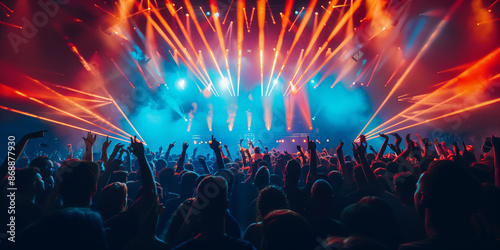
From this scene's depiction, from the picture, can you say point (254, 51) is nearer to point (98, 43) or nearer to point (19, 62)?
point (98, 43)

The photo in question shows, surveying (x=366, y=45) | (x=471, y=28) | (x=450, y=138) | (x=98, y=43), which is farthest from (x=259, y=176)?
(x=450, y=138)

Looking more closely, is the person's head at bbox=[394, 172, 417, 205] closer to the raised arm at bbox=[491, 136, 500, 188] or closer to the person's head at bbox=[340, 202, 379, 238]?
the raised arm at bbox=[491, 136, 500, 188]

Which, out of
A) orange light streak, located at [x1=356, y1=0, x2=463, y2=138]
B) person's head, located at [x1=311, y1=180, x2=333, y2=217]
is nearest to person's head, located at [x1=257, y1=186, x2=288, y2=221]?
Answer: person's head, located at [x1=311, y1=180, x2=333, y2=217]

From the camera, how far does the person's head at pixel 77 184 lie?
6.54 ft

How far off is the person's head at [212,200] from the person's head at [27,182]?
7.36 feet

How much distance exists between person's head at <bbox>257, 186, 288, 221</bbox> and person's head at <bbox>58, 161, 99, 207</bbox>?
69.4 inches

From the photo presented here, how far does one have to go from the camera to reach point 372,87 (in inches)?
779

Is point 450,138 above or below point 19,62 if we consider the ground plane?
below

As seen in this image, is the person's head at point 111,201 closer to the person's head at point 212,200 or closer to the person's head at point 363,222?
the person's head at point 212,200

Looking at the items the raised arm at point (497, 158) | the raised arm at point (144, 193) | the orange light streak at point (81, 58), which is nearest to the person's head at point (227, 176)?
the raised arm at point (144, 193)

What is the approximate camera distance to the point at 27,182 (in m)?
2.59

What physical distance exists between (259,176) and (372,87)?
65.4 feet

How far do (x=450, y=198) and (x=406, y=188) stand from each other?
1.33m

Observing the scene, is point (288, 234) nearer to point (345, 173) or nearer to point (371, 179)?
point (371, 179)
